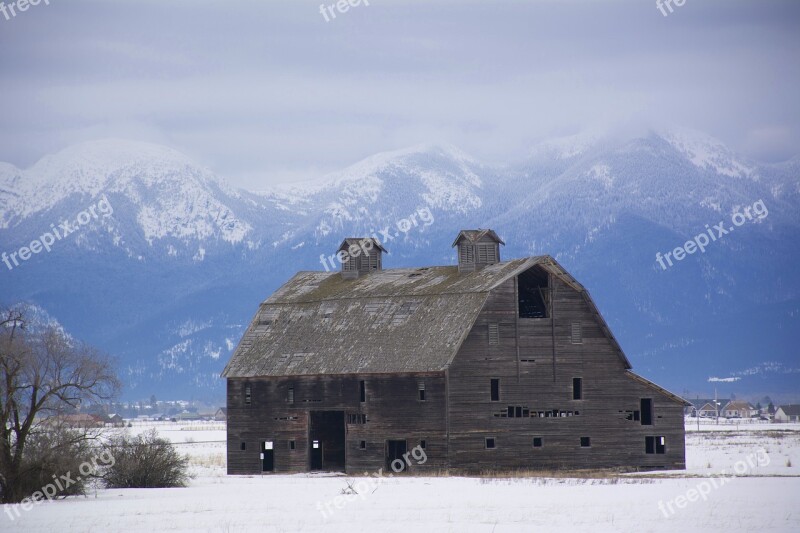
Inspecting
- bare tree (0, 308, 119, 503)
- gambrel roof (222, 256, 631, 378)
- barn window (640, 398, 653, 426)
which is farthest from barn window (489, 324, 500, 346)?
bare tree (0, 308, 119, 503)

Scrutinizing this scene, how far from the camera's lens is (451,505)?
44625mm

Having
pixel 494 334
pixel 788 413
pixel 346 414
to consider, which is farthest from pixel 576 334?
pixel 788 413

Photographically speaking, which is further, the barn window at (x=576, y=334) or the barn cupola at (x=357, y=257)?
the barn cupola at (x=357, y=257)

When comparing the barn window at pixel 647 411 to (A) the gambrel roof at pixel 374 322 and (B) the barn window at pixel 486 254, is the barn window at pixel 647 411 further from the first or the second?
(B) the barn window at pixel 486 254

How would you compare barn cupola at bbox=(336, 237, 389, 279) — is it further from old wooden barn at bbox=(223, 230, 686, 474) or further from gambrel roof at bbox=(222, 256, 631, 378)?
old wooden barn at bbox=(223, 230, 686, 474)

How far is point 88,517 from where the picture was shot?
138 feet

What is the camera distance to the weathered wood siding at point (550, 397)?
6044cm

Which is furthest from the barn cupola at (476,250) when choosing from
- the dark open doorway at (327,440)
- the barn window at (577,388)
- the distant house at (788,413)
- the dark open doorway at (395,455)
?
the distant house at (788,413)

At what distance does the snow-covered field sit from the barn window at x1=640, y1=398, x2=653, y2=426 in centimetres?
371

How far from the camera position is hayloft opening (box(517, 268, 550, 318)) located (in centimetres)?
6262

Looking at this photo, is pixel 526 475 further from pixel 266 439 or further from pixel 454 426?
pixel 266 439

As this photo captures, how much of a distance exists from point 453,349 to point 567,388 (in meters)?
5.63

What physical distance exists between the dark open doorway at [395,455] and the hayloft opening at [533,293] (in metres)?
7.84

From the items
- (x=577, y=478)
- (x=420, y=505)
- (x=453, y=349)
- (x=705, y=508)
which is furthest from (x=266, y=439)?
(x=705, y=508)
